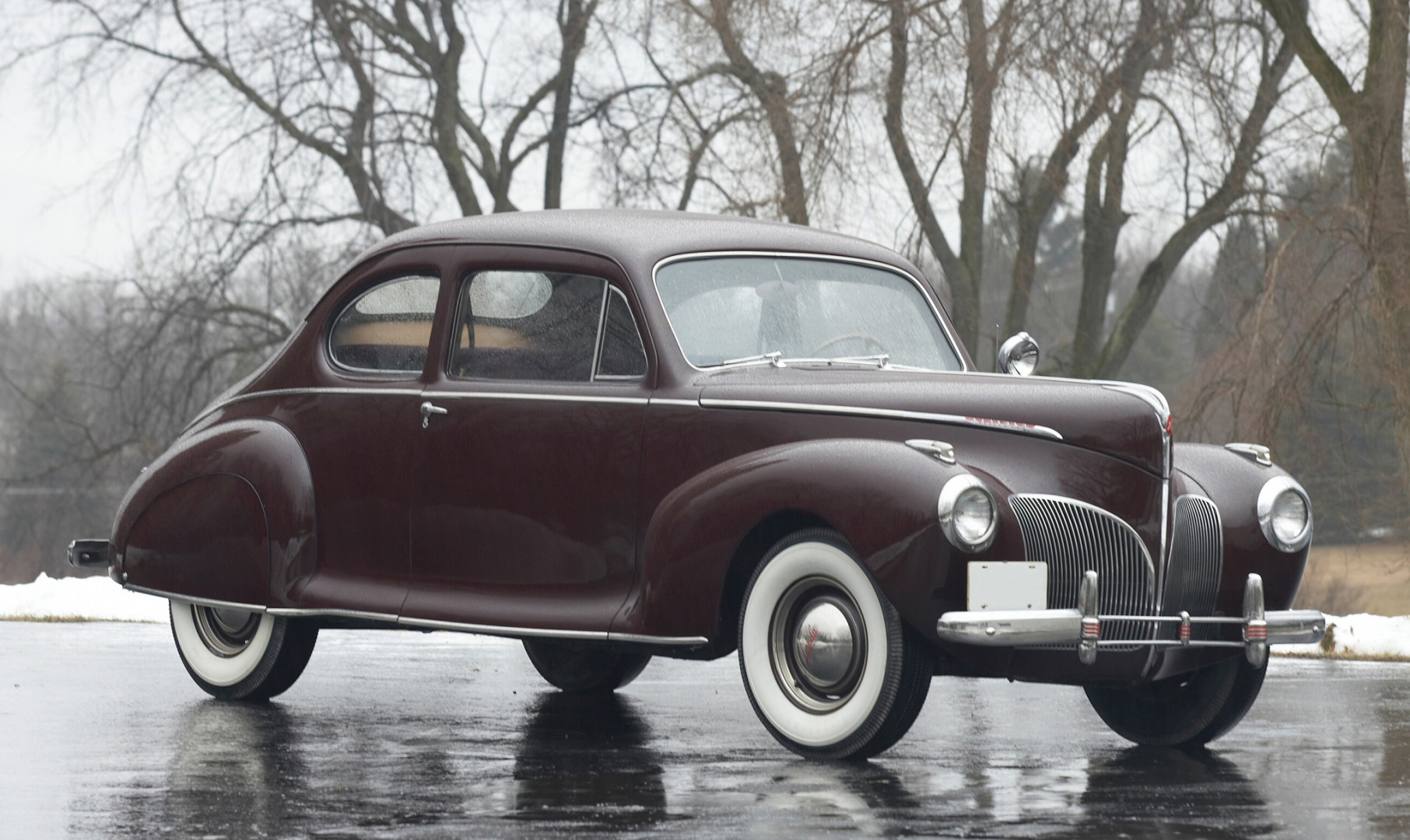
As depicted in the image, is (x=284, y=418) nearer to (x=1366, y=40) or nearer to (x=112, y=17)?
A: (x=1366, y=40)

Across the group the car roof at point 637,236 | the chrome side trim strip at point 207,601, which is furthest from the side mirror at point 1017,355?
the chrome side trim strip at point 207,601

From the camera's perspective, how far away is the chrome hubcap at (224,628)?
8258mm

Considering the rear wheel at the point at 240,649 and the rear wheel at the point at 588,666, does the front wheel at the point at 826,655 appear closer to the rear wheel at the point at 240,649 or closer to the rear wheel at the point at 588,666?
the rear wheel at the point at 588,666

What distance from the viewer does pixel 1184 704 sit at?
22.9ft

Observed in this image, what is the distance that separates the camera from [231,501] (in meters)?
7.89

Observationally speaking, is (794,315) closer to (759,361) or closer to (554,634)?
(759,361)

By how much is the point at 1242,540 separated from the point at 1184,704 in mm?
712

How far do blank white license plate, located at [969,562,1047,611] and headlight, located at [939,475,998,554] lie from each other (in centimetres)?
7

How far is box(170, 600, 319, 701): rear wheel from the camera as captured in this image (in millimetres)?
8125

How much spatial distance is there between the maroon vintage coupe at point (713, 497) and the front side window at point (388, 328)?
0.05 ft

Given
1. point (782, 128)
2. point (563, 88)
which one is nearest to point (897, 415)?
point (782, 128)

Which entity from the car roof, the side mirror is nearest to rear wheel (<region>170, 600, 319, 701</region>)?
the car roof

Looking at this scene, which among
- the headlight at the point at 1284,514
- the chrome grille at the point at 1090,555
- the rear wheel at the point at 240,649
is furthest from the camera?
the rear wheel at the point at 240,649

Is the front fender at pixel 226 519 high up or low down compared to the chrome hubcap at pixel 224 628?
up
